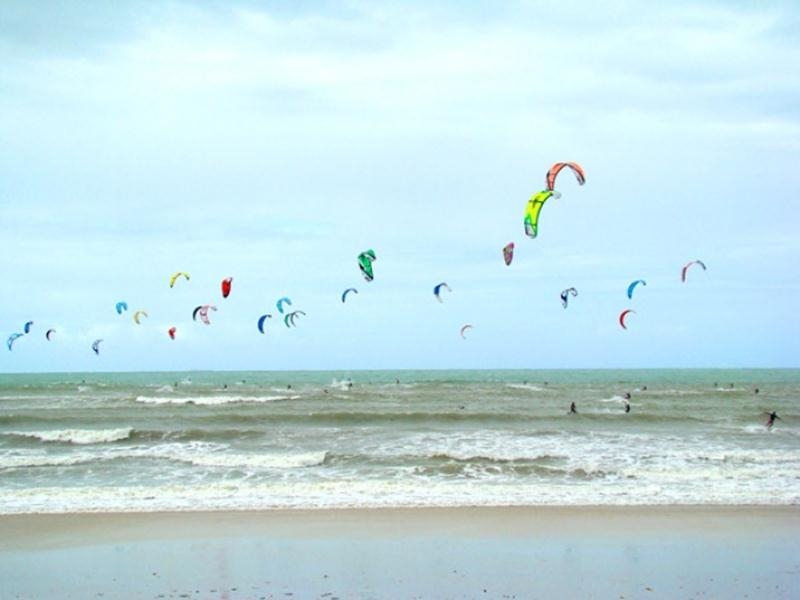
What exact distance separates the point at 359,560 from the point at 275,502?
400 centimetres

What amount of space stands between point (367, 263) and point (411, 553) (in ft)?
34.7

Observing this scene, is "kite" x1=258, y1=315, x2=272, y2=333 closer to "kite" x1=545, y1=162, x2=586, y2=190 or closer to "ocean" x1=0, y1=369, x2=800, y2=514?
"ocean" x1=0, y1=369, x2=800, y2=514

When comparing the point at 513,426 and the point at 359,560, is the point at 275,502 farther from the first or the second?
the point at 513,426

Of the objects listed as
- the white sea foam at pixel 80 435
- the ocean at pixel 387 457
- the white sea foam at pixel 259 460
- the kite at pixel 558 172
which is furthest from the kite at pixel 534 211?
the white sea foam at pixel 80 435

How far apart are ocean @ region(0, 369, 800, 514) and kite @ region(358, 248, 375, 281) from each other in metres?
4.12

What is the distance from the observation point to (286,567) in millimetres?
8914

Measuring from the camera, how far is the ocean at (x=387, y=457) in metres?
13.4

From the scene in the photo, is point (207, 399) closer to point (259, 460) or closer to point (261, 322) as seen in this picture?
point (261, 322)

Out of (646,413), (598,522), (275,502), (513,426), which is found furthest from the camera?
(646,413)

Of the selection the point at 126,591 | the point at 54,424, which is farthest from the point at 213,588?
the point at 54,424

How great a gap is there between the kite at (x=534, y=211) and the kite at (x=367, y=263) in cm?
558

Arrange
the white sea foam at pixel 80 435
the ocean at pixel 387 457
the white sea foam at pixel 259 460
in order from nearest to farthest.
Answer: the ocean at pixel 387 457 < the white sea foam at pixel 259 460 < the white sea foam at pixel 80 435

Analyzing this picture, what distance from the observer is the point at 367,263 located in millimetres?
19281

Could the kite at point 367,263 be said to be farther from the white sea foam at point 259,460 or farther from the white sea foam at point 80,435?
the white sea foam at point 80,435
